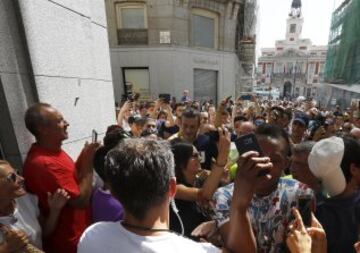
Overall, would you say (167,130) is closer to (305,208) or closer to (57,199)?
(57,199)

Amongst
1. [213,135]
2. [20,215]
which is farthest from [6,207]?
[213,135]

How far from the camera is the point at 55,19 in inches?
118

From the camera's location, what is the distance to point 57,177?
1.87 meters

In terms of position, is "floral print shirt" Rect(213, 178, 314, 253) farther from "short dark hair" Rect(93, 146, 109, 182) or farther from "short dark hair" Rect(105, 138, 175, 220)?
"short dark hair" Rect(93, 146, 109, 182)

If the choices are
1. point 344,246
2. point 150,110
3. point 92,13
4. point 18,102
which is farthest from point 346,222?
point 150,110

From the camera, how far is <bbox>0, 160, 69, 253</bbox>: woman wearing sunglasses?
1420 mm

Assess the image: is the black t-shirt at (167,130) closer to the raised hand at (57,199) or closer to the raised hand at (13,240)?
the raised hand at (57,199)

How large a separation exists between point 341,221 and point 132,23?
48.4ft

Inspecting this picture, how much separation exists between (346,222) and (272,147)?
1.94 ft

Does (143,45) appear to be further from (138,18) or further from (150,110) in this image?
(150,110)

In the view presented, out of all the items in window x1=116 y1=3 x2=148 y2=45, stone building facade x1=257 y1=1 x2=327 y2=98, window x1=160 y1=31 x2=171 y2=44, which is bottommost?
stone building facade x1=257 y1=1 x2=327 y2=98

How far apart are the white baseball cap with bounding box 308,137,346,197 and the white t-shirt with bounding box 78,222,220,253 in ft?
3.12

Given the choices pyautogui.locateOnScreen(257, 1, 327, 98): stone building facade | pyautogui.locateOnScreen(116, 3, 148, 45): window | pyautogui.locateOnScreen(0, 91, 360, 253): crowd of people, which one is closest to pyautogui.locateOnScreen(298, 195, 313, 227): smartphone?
pyautogui.locateOnScreen(0, 91, 360, 253): crowd of people

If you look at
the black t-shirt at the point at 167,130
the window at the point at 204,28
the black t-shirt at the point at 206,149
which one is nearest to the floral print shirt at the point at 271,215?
the black t-shirt at the point at 206,149
